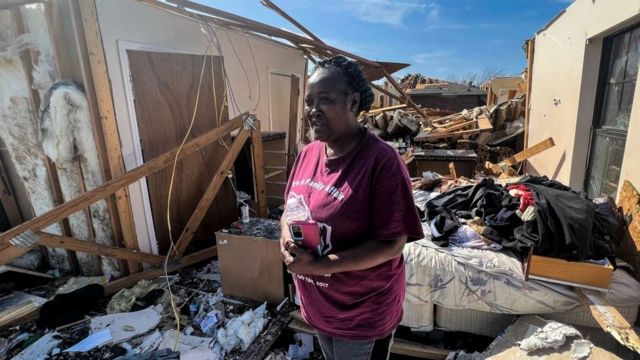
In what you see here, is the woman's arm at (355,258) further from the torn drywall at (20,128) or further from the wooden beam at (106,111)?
the torn drywall at (20,128)

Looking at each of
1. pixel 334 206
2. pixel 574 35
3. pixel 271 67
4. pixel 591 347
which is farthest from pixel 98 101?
pixel 574 35

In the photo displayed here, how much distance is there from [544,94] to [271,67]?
4717 millimetres

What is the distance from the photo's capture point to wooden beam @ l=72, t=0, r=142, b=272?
2811 mm

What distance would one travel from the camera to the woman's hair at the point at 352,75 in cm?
126

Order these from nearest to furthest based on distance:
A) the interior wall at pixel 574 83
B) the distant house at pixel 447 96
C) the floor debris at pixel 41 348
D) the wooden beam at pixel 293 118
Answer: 1. the floor debris at pixel 41 348
2. the interior wall at pixel 574 83
3. the wooden beam at pixel 293 118
4. the distant house at pixel 447 96

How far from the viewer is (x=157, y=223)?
3611mm

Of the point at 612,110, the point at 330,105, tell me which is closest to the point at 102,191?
the point at 330,105

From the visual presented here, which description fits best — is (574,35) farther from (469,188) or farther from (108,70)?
(108,70)

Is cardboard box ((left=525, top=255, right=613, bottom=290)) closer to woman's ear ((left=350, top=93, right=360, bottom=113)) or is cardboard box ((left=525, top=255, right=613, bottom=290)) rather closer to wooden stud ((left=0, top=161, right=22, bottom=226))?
woman's ear ((left=350, top=93, right=360, bottom=113))

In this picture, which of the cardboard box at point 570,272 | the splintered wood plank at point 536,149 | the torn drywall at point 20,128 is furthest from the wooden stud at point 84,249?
the splintered wood plank at point 536,149

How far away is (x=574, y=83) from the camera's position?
166 inches

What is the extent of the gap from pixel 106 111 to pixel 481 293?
11.5 feet

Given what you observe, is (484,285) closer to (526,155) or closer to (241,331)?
(241,331)

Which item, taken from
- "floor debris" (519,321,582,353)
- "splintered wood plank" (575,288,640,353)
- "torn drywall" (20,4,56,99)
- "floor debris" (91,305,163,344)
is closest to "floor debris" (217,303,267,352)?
"floor debris" (91,305,163,344)
